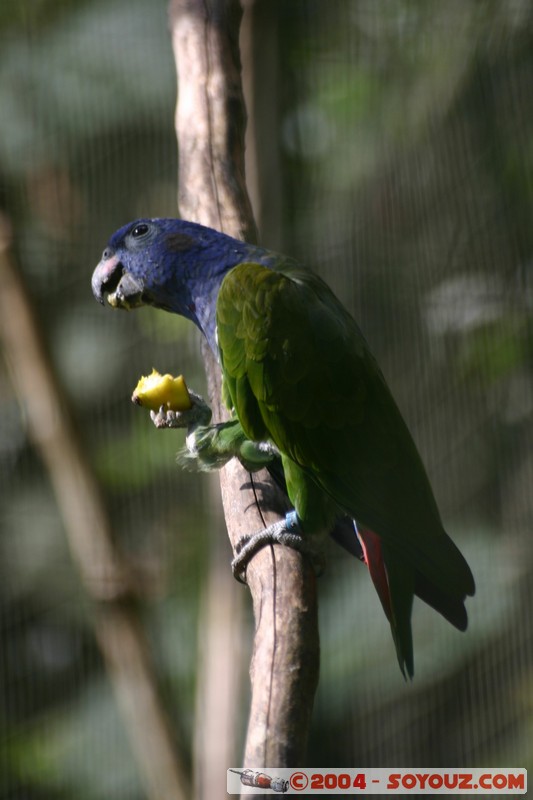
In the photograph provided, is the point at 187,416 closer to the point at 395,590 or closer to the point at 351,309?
the point at 395,590

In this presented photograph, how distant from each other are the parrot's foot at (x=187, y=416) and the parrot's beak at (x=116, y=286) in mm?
216

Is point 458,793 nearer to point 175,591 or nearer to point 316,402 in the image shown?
point 175,591

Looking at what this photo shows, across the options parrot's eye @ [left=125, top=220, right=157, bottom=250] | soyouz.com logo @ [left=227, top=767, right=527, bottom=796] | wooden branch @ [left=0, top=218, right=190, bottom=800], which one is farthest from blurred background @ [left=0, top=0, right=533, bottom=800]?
parrot's eye @ [left=125, top=220, right=157, bottom=250]

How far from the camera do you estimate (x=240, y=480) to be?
1.18 metres

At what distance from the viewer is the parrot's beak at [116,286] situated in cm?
134

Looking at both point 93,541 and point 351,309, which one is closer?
point 93,541

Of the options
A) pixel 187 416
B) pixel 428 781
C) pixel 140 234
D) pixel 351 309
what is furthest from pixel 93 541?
pixel 428 781

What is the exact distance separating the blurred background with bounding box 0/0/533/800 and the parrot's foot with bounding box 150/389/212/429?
1.63 feet

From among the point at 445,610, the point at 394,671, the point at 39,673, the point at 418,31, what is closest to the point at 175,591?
the point at 39,673

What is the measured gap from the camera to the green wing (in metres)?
1.09

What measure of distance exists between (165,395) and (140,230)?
11.3 inches

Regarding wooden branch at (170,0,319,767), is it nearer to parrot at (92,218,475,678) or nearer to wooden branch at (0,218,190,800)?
parrot at (92,218,475,678)

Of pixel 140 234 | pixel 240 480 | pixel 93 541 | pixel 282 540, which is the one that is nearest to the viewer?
pixel 282 540

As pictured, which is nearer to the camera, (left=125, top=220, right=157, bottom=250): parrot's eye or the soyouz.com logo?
(left=125, top=220, right=157, bottom=250): parrot's eye
